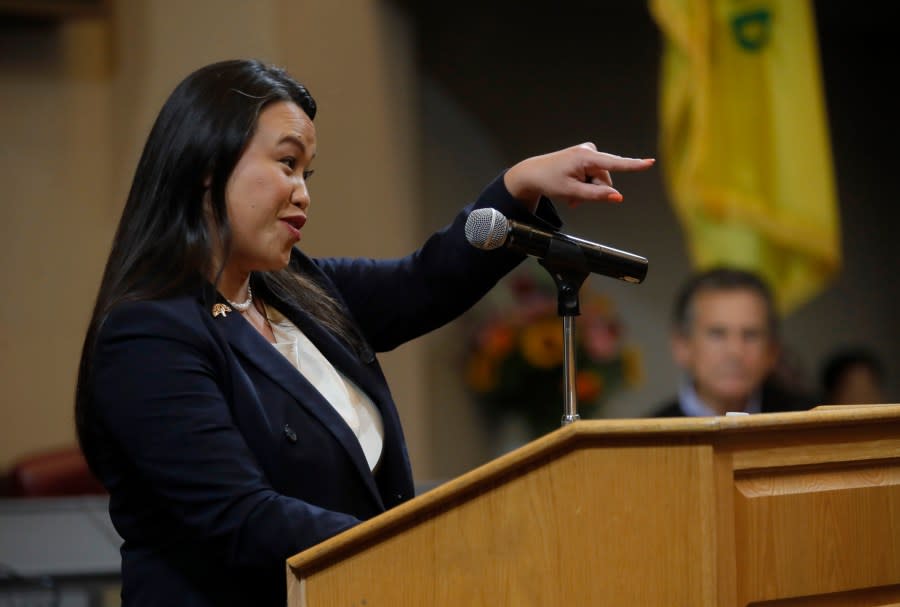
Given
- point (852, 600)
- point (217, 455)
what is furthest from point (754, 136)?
point (217, 455)

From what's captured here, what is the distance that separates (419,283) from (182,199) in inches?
17.9

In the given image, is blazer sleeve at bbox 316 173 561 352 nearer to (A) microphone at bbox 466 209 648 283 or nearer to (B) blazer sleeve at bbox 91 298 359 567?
(A) microphone at bbox 466 209 648 283

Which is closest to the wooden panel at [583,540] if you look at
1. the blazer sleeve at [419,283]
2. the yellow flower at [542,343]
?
the blazer sleeve at [419,283]

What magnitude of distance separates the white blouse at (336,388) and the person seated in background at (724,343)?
1703 millimetres

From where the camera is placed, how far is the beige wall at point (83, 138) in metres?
4.22

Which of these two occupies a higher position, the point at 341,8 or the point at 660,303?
the point at 341,8

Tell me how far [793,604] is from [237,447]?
668 millimetres

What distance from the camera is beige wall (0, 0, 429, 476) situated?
422 centimetres

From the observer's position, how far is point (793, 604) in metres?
1.34

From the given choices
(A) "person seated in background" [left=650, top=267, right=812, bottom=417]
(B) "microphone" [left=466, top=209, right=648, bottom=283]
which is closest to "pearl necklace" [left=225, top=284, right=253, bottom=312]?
(B) "microphone" [left=466, top=209, right=648, bottom=283]

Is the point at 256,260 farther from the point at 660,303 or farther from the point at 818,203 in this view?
the point at 660,303

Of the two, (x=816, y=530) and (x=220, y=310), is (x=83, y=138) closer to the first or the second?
(x=220, y=310)

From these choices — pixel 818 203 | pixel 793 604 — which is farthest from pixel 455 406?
pixel 793 604

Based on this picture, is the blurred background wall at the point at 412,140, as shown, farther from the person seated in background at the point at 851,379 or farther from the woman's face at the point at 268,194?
the woman's face at the point at 268,194
